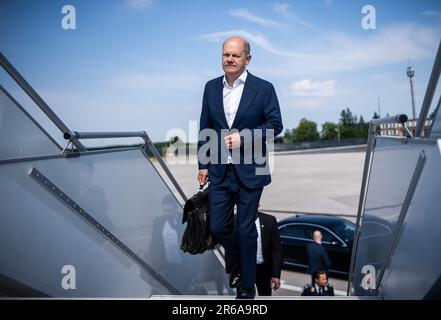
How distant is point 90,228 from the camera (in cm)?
285

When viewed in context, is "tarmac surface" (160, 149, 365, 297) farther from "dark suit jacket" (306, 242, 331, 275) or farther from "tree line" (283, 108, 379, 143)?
"tree line" (283, 108, 379, 143)

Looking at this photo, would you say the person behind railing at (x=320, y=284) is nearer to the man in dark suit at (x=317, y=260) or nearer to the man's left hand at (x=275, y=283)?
the man in dark suit at (x=317, y=260)

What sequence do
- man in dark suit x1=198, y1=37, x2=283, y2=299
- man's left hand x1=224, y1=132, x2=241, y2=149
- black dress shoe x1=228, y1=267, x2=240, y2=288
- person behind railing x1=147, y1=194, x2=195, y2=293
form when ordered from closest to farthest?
man's left hand x1=224, y1=132, x2=241, y2=149
man in dark suit x1=198, y1=37, x2=283, y2=299
black dress shoe x1=228, y1=267, x2=240, y2=288
person behind railing x1=147, y1=194, x2=195, y2=293

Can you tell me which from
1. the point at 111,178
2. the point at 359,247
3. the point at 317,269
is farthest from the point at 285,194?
the point at 111,178

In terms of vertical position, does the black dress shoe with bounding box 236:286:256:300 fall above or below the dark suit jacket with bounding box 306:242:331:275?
above

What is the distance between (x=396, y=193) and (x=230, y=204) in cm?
113

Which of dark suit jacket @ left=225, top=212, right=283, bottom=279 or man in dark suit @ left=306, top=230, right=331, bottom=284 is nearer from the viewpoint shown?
dark suit jacket @ left=225, top=212, right=283, bottom=279

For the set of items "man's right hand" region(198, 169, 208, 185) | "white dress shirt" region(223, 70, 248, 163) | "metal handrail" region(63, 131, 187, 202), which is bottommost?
"man's right hand" region(198, 169, 208, 185)

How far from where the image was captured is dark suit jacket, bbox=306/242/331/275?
6340 mm

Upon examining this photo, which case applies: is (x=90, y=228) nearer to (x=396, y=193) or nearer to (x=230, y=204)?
(x=230, y=204)

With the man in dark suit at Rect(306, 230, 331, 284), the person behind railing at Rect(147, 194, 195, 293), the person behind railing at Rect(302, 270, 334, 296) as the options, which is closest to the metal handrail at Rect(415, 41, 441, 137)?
the person behind railing at Rect(147, 194, 195, 293)

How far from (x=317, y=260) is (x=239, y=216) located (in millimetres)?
4231

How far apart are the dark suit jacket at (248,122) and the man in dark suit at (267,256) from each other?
76.8 inches

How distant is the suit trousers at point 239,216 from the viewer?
8.93 ft
